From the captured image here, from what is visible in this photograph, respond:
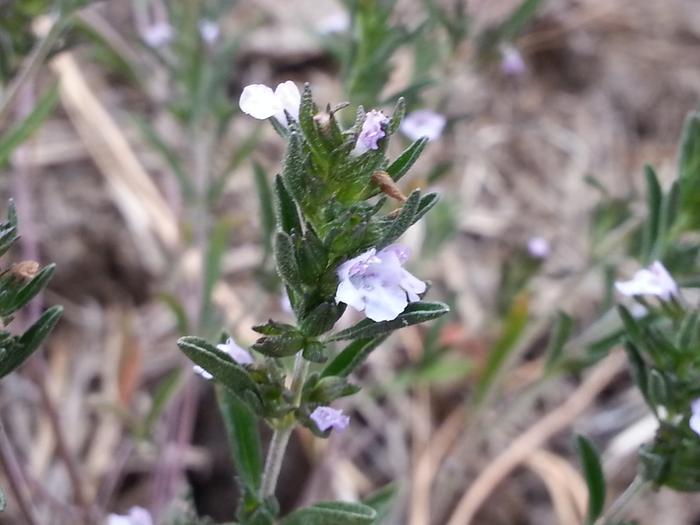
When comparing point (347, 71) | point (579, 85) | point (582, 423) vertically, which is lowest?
point (582, 423)

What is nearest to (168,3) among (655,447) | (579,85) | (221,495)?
(221,495)

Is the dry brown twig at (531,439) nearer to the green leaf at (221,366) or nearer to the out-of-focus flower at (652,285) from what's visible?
the out-of-focus flower at (652,285)

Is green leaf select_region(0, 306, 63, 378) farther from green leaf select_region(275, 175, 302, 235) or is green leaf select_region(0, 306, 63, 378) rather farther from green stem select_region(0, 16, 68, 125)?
green stem select_region(0, 16, 68, 125)

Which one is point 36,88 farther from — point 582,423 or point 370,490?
point 582,423

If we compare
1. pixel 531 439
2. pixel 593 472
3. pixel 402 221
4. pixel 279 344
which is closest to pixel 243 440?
pixel 279 344

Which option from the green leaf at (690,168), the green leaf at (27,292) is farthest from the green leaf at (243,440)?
the green leaf at (690,168)

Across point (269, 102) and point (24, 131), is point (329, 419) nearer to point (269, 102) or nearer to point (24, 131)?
point (269, 102)

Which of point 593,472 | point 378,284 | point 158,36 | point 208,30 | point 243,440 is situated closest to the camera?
point 378,284
